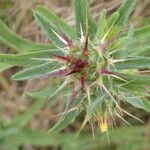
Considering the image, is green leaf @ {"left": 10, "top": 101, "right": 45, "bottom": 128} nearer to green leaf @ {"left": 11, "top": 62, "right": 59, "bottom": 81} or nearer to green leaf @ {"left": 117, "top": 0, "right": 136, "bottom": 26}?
green leaf @ {"left": 11, "top": 62, "right": 59, "bottom": 81}

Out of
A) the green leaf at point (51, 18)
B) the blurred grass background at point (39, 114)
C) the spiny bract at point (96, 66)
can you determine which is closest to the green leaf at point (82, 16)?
the spiny bract at point (96, 66)

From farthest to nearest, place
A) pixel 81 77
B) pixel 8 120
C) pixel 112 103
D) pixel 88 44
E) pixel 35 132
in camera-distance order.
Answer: pixel 8 120, pixel 35 132, pixel 112 103, pixel 88 44, pixel 81 77

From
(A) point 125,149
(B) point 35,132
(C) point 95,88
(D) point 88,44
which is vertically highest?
(D) point 88,44

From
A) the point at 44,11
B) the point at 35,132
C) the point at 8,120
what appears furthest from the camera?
the point at 8,120

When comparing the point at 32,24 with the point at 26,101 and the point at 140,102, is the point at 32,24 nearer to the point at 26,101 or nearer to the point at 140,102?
the point at 26,101

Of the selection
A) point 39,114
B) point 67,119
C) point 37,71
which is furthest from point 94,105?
point 39,114

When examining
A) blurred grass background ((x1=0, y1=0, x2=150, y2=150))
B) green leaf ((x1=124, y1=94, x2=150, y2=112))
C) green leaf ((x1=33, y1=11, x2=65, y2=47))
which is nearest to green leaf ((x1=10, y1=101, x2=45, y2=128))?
blurred grass background ((x1=0, y1=0, x2=150, y2=150))

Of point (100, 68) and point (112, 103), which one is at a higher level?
point (100, 68)

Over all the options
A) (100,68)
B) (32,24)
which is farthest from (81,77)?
(32,24)
